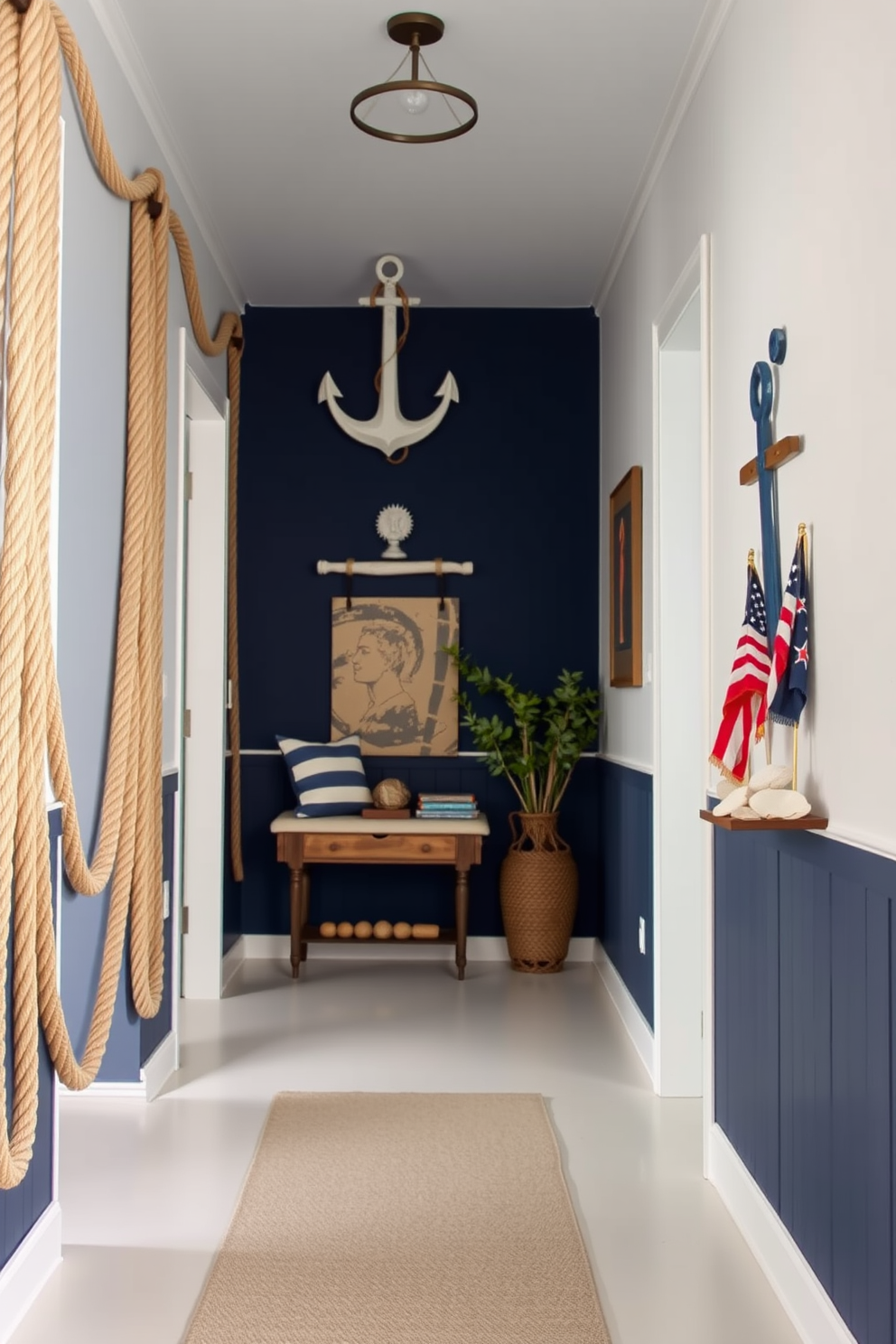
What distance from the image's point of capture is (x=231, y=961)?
496 centimetres

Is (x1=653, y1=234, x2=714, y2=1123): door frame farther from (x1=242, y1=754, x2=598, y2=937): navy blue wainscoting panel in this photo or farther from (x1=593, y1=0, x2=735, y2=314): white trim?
(x1=242, y1=754, x2=598, y2=937): navy blue wainscoting panel

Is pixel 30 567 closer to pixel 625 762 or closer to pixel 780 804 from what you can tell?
pixel 780 804

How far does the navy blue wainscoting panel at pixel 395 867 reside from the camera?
5262 millimetres

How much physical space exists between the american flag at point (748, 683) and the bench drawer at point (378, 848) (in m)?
2.37

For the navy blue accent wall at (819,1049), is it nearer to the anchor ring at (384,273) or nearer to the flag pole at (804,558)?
the flag pole at (804,558)

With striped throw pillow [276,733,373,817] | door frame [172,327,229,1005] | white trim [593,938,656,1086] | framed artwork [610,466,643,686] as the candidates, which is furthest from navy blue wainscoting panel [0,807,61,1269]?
striped throw pillow [276,733,373,817]

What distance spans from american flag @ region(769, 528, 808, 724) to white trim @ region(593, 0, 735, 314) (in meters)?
1.52

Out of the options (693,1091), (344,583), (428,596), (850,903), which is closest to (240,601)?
(344,583)

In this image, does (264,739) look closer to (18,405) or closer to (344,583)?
(344,583)

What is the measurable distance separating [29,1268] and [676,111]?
10.9 ft

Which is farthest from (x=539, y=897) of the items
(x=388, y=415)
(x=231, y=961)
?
(x=388, y=415)

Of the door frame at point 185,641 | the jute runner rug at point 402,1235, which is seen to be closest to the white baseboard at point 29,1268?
the jute runner rug at point 402,1235

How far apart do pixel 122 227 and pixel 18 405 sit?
1224mm

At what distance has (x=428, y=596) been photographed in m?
5.31
